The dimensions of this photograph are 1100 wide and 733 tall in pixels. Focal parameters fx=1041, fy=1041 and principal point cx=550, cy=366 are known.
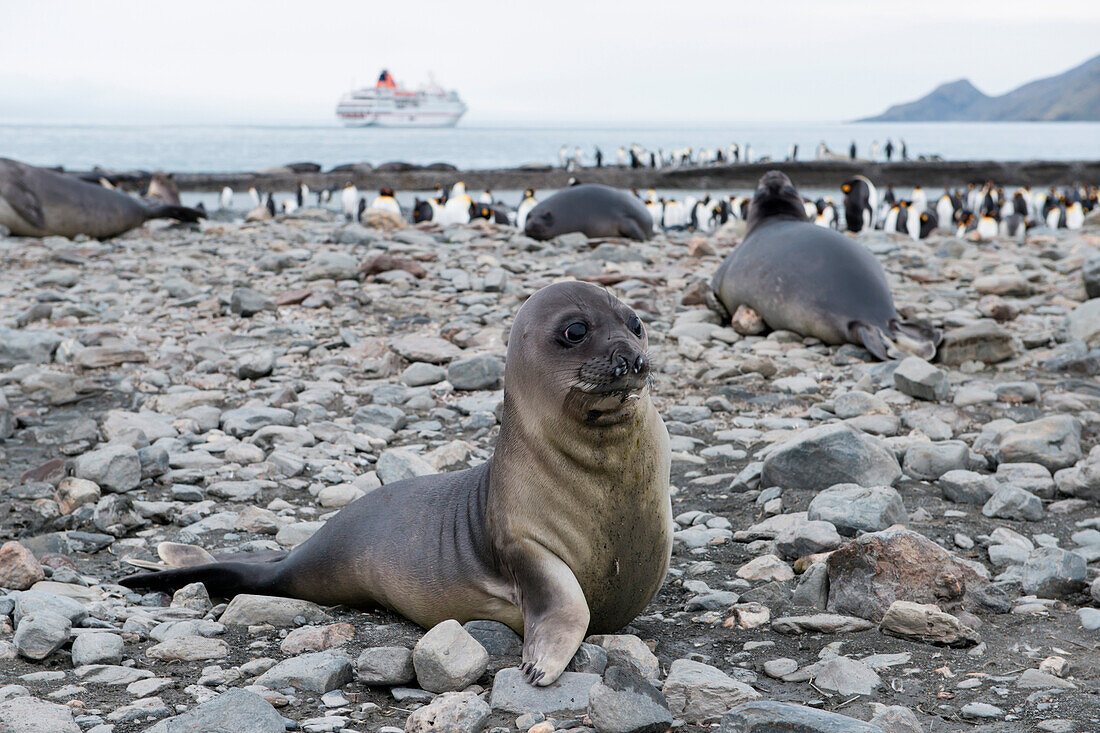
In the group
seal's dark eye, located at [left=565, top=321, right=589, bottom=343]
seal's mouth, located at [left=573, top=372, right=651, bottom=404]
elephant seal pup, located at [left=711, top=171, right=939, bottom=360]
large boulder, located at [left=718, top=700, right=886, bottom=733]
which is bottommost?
large boulder, located at [left=718, top=700, right=886, bottom=733]

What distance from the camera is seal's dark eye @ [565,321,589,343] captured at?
2.71 m

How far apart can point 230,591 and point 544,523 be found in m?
1.18

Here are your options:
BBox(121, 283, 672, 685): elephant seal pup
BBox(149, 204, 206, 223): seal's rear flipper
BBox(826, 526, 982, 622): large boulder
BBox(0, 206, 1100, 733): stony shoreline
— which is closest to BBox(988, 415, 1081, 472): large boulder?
BBox(0, 206, 1100, 733): stony shoreline

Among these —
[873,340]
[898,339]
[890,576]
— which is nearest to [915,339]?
[898,339]

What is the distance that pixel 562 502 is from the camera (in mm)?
2736

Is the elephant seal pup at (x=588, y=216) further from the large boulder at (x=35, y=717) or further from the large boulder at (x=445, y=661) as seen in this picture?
the large boulder at (x=35, y=717)

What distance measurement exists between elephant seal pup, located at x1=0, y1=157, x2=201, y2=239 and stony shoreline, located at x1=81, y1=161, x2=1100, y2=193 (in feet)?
42.7

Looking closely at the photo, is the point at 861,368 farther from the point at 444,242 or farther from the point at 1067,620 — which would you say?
the point at 444,242

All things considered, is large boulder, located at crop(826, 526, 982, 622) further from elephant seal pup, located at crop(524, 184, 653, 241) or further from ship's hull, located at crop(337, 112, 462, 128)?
ship's hull, located at crop(337, 112, 462, 128)

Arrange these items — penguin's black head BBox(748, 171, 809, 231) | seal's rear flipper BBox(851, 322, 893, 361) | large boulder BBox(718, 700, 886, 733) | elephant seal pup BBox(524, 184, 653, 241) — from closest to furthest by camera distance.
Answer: large boulder BBox(718, 700, 886, 733)
seal's rear flipper BBox(851, 322, 893, 361)
penguin's black head BBox(748, 171, 809, 231)
elephant seal pup BBox(524, 184, 653, 241)

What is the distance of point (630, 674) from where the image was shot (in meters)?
2.29

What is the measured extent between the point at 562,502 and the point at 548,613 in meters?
0.30

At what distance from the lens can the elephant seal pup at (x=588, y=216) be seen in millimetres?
11672

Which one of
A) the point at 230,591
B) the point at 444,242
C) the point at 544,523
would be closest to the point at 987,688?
the point at 544,523
